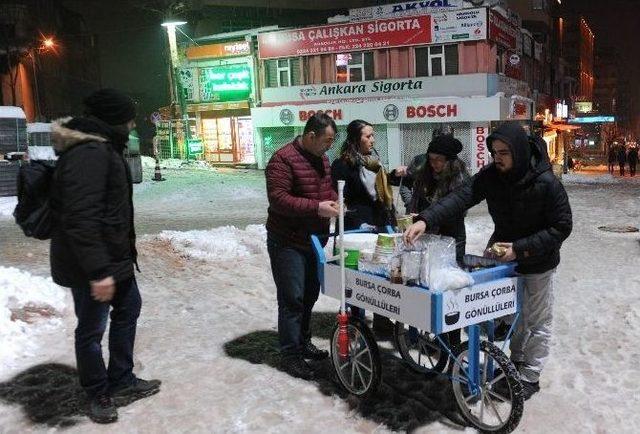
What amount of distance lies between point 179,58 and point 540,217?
30.4 m

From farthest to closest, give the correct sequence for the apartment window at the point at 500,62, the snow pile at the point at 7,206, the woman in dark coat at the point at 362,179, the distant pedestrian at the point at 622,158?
the distant pedestrian at the point at 622,158 < the apartment window at the point at 500,62 < the snow pile at the point at 7,206 < the woman in dark coat at the point at 362,179

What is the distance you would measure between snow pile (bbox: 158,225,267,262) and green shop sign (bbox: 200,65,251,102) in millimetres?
20982

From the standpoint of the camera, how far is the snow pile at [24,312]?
5145mm

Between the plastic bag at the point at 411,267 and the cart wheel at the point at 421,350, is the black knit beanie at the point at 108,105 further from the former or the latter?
the cart wheel at the point at 421,350

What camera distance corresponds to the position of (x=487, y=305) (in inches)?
139

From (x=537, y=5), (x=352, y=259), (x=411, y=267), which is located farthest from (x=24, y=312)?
(x=537, y=5)

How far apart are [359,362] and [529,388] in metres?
1.25

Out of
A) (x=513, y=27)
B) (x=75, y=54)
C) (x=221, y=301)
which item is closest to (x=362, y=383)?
(x=221, y=301)

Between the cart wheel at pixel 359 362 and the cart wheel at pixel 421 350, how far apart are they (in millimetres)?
513

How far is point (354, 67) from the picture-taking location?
2803 centimetres

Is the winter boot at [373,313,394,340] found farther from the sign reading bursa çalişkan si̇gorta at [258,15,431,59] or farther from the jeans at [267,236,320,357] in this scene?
the sign reading bursa çalişkan si̇gorta at [258,15,431,59]

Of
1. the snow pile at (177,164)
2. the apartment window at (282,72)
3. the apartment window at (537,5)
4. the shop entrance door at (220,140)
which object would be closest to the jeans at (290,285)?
the snow pile at (177,164)

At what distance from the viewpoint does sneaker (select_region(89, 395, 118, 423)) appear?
3887 millimetres

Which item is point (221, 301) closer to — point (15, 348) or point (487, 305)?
point (15, 348)
